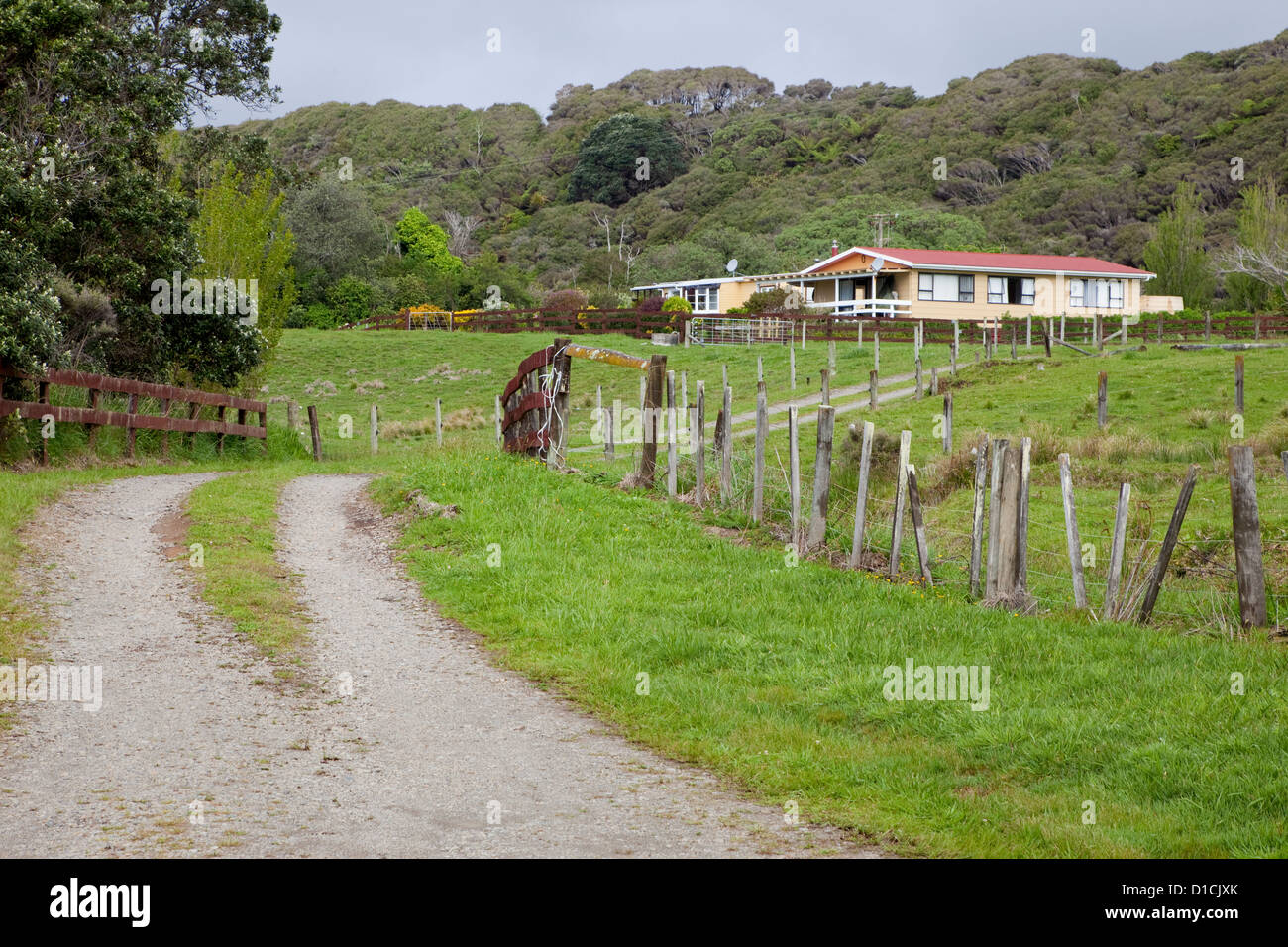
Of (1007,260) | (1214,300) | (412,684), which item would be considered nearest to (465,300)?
(1007,260)

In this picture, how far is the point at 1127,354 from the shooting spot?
39312 mm

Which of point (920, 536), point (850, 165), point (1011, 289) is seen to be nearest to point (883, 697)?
point (920, 536)

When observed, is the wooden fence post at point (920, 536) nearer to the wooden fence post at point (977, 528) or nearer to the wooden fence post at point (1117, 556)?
the wooden fence post at point (977, 528)

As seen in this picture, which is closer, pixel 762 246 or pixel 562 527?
pixel 562 527

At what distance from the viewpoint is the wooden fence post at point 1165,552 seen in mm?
9203

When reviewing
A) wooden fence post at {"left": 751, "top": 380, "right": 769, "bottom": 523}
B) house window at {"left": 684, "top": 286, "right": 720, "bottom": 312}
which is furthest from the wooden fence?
house window at {"left": 684, "top": 286, "right": 720, "bottom": 312}

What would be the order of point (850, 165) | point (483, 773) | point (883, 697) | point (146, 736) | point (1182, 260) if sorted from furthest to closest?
point (850, 165) < point (1182, 260) < point (883, 697) < point (146, 736) < point (483, 773)

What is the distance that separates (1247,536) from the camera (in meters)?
9.04

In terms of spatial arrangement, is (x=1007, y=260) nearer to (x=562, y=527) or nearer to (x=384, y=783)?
→ (x=562, y=527)

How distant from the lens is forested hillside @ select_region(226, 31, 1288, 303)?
87.2m

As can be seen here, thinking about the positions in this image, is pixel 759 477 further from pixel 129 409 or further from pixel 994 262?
pixel 994 262

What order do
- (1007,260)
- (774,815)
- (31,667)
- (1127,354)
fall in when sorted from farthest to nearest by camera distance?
(1007,260) < (1127,354) < (31,667) < (774,815)

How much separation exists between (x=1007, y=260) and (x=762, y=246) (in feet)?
81.6

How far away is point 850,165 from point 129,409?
341ft
